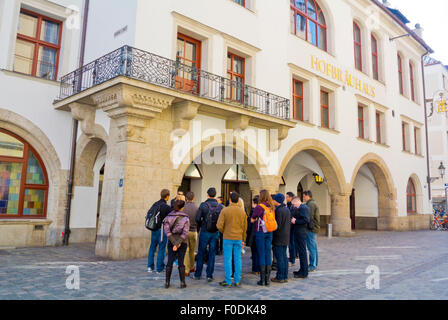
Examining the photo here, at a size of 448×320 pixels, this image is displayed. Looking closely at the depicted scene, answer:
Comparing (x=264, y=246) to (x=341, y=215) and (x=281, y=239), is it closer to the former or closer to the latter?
(x=281, y=239)

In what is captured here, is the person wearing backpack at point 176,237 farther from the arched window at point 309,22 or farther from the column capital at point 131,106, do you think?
the arched window at point 309,22

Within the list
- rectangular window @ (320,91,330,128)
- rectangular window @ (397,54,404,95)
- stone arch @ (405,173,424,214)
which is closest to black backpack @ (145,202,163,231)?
rectangular window @ (320,91,330,128)

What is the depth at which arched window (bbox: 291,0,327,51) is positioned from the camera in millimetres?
16094

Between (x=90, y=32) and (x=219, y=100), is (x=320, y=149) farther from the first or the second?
(x=90, y=32)

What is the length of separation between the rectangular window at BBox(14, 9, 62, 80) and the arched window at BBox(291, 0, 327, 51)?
31.1 ft

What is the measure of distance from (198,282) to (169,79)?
560cm

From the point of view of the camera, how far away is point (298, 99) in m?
15.8

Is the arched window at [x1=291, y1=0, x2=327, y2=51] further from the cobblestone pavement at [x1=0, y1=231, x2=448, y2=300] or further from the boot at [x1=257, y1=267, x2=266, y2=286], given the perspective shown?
the boot at [x1=257, y1=267, x2=266, y2=286]

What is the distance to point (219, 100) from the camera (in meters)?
11.5

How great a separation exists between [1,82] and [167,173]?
5510mm

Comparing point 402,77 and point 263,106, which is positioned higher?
point 402,77

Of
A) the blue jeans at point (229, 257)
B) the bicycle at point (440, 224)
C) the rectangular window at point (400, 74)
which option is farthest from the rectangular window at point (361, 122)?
the blue jeans at point (229, 257)
